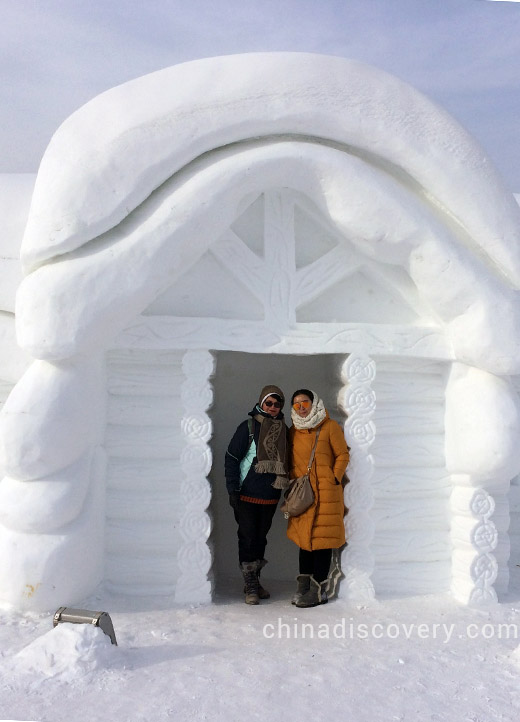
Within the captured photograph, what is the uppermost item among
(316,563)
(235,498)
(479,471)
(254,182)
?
(254,182)

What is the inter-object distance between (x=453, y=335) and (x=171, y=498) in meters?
2.17

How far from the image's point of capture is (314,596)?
4598 mm

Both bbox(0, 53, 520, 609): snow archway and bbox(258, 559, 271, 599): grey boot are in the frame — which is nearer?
bbox(0, 53, 520, 609): snow archway

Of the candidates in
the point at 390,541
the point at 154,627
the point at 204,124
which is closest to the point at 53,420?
the point at 154,627

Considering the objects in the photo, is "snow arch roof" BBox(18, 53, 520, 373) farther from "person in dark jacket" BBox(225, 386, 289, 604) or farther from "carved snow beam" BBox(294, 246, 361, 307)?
"person in dark jacket" BBox(225, 386, 289, 604)

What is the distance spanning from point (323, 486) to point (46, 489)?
1.73 meters

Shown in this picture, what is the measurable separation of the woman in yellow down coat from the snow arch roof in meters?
1.05

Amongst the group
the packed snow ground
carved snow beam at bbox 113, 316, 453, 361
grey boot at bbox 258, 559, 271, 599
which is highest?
carved snow beam at bbox 113, 316, 453, 361

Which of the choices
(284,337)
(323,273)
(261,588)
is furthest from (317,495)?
(323,273)

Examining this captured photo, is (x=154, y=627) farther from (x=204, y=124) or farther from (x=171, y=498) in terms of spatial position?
(x=204, y=124)

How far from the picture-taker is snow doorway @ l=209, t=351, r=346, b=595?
6004mm

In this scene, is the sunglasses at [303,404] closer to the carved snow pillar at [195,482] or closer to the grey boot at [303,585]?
the carved snow pillar at [195,482]
